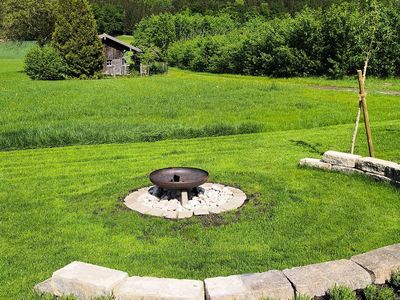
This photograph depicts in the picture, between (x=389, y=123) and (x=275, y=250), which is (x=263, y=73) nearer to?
(x=389, y=123)

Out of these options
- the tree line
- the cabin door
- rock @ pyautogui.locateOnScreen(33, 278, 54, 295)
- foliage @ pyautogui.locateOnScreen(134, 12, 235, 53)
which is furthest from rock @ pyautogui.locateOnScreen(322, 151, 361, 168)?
foliage @ pyautogui.locateOnScreen(134, 12, 235, 53)

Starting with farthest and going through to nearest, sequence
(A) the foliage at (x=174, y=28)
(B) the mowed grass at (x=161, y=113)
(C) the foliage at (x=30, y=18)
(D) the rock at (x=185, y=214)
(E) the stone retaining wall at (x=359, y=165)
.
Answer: (A) the foliage at (x=174, y=28)
(C) the foliage at (x=30, y=18)
(B) the mowed grass at (x=161, y=113)
(E) the stone retaining wall at (x=359, y=165)
(D) the rock at (x=185, y=214)

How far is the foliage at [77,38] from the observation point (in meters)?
37.2

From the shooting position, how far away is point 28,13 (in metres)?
49.7

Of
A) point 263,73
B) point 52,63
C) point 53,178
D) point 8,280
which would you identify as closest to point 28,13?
point 52,63

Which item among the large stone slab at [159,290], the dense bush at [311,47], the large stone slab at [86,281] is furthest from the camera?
the dense bush at [311,47]

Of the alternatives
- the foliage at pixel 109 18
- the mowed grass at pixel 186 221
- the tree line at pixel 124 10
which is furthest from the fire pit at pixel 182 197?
the foliage at pixel 109 18

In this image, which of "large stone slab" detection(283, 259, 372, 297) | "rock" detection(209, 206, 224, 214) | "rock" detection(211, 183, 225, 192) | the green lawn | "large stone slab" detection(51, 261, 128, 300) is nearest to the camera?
"large stone slab" detection(51, 261, 128, 300)

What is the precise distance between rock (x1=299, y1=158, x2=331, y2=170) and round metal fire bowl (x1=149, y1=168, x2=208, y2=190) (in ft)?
9.84

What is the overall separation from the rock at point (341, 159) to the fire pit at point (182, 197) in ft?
8.47

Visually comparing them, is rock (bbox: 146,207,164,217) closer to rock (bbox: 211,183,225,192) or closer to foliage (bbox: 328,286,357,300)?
rock (bbox: 211,183,225,192)

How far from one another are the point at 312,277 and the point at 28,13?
53153mm

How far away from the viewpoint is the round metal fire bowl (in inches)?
286

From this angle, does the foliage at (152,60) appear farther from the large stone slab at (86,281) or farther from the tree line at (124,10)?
the large stone slab at (86,281)
